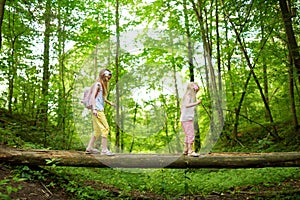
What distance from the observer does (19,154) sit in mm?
5312

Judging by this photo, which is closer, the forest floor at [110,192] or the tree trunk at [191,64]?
the forest floor at [110,192]

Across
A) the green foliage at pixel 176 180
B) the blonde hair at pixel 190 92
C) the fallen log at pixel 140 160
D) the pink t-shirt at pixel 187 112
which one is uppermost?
the blonde hair at pixel 190 92

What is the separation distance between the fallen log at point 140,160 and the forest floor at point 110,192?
1.11ft

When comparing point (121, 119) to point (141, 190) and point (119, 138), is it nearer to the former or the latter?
point (119, 138)

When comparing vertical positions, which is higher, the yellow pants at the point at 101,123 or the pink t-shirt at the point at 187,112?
the pink t-shirt at the point at 187,112

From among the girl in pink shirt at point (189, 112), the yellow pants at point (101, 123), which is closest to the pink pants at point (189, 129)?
the girl in pink shirt at point (189, 112)

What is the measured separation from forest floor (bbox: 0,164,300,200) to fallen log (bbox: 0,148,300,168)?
339mm

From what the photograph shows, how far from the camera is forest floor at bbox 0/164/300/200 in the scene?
4.71 metres

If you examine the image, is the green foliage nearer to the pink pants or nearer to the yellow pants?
the pink pants

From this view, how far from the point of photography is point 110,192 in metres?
5.66

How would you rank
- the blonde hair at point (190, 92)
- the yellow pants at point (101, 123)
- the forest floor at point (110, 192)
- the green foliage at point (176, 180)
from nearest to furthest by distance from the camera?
1. the forest floor at point (110, 192)
2. the yellow pants at point (101, 123)
3. the blonde hair at point (190, 92)
4. the green foliage at point (176, 180)

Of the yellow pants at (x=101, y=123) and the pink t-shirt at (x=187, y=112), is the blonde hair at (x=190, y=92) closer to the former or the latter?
the pink t-shirt at (x=187, y=112)

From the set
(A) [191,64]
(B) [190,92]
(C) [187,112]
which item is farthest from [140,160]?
(A) [191,64]

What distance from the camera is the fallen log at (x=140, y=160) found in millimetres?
5293
